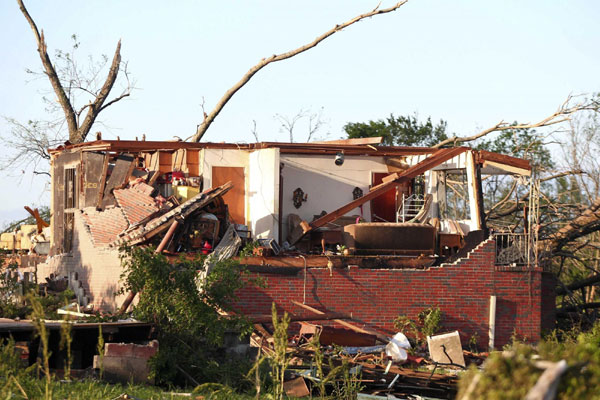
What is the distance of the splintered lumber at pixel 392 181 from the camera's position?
17953mm

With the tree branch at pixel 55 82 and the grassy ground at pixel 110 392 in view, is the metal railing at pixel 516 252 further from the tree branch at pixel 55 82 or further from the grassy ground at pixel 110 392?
the tree branch at pixel 55 82

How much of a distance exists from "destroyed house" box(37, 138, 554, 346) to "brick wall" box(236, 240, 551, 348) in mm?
25

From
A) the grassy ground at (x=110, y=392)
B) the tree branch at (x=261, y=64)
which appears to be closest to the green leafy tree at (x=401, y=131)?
the tree branch at (x=261, y=64)

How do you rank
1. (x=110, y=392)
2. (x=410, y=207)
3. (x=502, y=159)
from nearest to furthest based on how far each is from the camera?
(x=110, y=392) < (x=502, y=159) < (x=410, y=207)

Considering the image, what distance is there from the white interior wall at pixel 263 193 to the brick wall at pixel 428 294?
6.15 feet

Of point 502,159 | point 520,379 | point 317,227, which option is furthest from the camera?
point 502,159

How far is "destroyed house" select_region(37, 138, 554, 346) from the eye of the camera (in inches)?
659

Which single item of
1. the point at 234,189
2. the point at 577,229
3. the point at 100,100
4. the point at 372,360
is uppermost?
the point at 100,100

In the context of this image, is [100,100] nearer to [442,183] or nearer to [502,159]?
[442,183]

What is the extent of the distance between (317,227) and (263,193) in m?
1.47

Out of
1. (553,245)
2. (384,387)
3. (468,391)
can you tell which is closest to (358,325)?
(384,387)

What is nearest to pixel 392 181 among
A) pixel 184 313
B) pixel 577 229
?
pixel 577 229

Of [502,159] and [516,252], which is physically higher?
[502,159]

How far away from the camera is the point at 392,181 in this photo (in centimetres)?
1842
